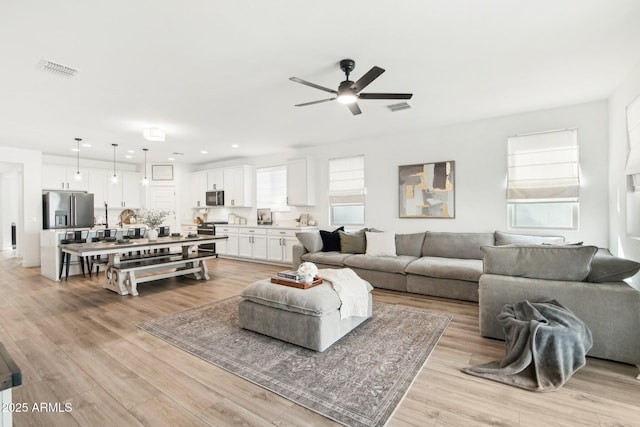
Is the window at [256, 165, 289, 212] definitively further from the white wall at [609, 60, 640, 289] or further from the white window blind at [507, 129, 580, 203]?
the white wall at [609, 60, 640, 289]

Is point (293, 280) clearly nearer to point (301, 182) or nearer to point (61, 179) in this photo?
point (301, 182)

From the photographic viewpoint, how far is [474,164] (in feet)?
16.3

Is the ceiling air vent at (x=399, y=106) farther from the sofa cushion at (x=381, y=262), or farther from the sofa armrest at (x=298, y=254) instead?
the sofa armrest at (x=298, y=254)

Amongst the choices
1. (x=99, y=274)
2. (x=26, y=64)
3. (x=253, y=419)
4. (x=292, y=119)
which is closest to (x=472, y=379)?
(x=253, y=419)

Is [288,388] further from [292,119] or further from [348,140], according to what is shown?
[348,140]

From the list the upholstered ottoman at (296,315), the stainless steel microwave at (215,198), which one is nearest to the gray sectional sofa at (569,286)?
the upholstered ottoman at (296,315)

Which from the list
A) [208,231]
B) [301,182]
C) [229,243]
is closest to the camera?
[301,182]

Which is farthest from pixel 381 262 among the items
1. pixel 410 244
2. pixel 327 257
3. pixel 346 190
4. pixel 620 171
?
pixel 620 171

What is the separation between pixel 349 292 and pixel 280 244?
3.90 metres

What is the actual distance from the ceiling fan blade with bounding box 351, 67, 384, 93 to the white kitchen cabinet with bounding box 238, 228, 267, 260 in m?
4.67

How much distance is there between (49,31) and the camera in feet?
7.84

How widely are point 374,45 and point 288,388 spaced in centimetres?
285

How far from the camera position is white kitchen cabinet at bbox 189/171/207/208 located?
852cm

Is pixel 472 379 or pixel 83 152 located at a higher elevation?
pixel 83 152
